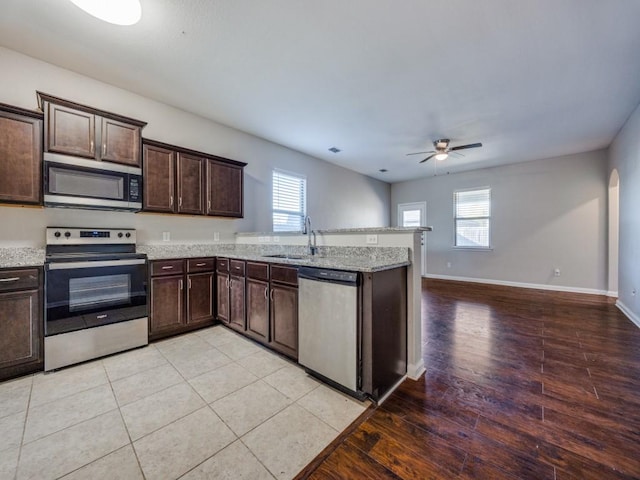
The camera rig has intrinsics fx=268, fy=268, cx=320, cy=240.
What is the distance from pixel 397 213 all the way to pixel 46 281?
7.55m

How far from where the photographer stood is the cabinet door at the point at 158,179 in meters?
2.98

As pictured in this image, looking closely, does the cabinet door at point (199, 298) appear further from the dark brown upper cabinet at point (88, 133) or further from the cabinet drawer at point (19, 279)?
the dark brown upper cabinet at point (88, 133)

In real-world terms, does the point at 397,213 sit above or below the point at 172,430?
above

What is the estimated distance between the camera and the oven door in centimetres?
229

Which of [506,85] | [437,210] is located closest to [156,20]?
[506,85]

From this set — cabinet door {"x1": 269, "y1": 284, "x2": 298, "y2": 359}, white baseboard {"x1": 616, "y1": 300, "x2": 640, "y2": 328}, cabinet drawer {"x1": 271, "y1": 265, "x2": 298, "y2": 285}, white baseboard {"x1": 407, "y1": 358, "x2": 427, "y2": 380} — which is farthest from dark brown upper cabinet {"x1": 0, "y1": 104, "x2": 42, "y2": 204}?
white baseboard {"x1": 616, "y1": 300, "x2": 640, "y2": 328}

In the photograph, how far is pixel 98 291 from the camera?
253 cm

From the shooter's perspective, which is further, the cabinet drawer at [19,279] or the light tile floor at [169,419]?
the cabinet drawer at [19,279]

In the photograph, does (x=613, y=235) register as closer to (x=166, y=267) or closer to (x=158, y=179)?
(x=166, y=267)

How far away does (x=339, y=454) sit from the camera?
1445 mm

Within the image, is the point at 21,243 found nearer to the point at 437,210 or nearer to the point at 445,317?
the point at 445,317

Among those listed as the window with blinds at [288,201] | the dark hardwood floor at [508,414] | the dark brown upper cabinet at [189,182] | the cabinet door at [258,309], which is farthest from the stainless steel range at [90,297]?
the window with blinds at [288,201]

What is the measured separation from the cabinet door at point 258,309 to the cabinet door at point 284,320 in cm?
10

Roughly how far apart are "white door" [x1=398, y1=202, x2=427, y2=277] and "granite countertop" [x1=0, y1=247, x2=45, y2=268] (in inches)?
284
